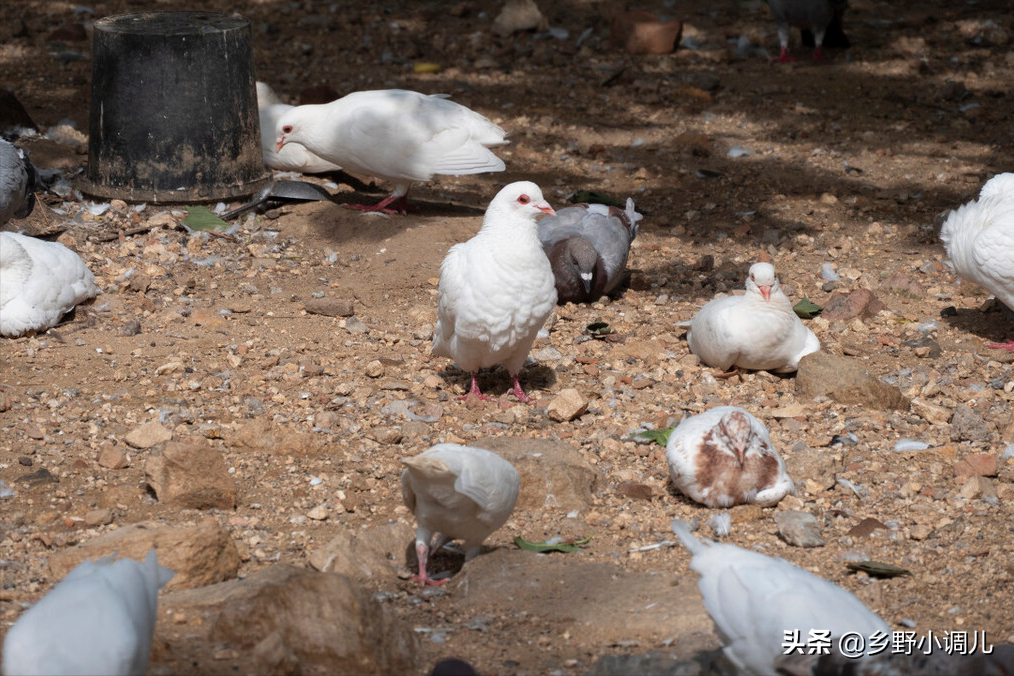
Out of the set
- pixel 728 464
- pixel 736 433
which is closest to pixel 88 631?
pixel 728 464

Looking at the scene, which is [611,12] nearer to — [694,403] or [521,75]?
[521,75]

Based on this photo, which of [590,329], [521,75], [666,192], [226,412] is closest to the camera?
[226,412]

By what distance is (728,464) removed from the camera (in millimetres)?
4336

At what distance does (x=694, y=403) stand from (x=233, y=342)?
2.38 metres

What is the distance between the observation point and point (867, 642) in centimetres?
286

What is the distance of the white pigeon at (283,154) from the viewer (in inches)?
310

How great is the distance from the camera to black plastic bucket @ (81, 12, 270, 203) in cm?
701

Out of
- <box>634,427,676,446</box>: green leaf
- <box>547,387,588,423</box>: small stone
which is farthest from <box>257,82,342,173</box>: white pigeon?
<box>634,427,676,446</box>: green leaf

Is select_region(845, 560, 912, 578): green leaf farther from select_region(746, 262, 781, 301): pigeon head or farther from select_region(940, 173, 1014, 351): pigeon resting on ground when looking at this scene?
select_region(940, 173, 1014, 351): pigeon resting on ground

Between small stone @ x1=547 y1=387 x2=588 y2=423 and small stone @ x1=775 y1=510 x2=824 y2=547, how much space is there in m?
1.17

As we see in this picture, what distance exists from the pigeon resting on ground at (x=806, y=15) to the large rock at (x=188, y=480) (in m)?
8.25

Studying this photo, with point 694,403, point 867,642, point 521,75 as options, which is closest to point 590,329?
point 694,403

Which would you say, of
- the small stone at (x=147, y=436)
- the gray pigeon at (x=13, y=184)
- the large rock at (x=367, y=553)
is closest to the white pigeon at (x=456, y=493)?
the large rock at (x=367, y=553)

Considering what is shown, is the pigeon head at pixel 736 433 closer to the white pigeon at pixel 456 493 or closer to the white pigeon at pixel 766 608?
the white pigeon at pixel 456 493
